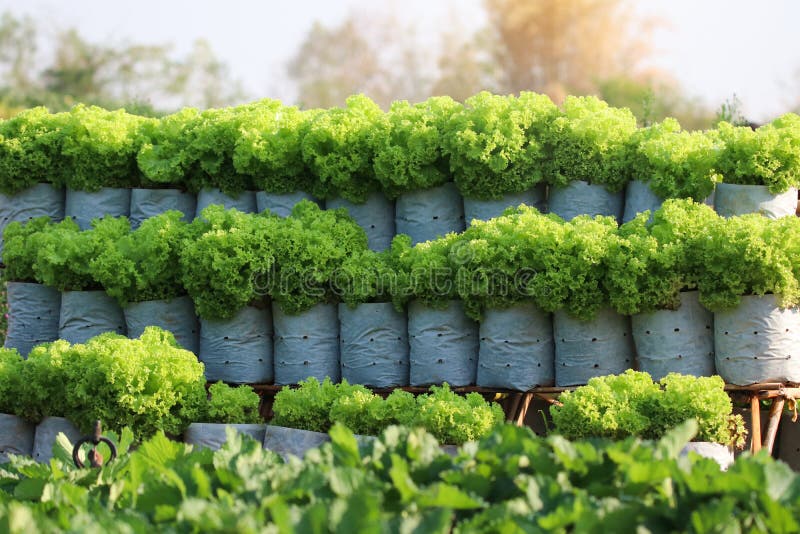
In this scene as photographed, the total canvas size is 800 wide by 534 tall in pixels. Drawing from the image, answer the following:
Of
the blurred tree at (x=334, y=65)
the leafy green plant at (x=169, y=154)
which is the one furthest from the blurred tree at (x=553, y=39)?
the leafy green plant at (x=169, y=154)

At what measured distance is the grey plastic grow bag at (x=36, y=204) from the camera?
8195 mm

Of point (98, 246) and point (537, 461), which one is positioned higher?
point (98, 246)

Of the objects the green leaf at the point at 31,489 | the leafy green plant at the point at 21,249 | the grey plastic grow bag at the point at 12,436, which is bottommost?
the grey plastic grow bag at the point at 12,436

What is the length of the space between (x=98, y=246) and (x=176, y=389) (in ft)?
4.47

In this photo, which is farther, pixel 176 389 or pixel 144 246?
pixel 144 246

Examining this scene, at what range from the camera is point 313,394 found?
253 inches

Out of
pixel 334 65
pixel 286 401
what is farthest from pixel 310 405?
pixel 334 65

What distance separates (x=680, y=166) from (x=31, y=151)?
192 inches

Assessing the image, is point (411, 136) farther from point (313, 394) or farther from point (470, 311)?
point (313, 394)

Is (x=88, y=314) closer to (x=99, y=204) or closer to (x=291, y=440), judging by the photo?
(x=99, y=204)

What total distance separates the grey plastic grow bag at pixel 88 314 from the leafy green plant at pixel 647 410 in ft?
11.2

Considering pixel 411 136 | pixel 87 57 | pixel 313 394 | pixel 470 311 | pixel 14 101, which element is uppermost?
pixel 87 57

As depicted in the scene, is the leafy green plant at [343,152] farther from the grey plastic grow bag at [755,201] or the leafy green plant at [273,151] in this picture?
the grey plastic grow bag at [755,201]

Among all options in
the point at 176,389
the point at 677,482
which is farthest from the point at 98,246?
the point at 677,482
